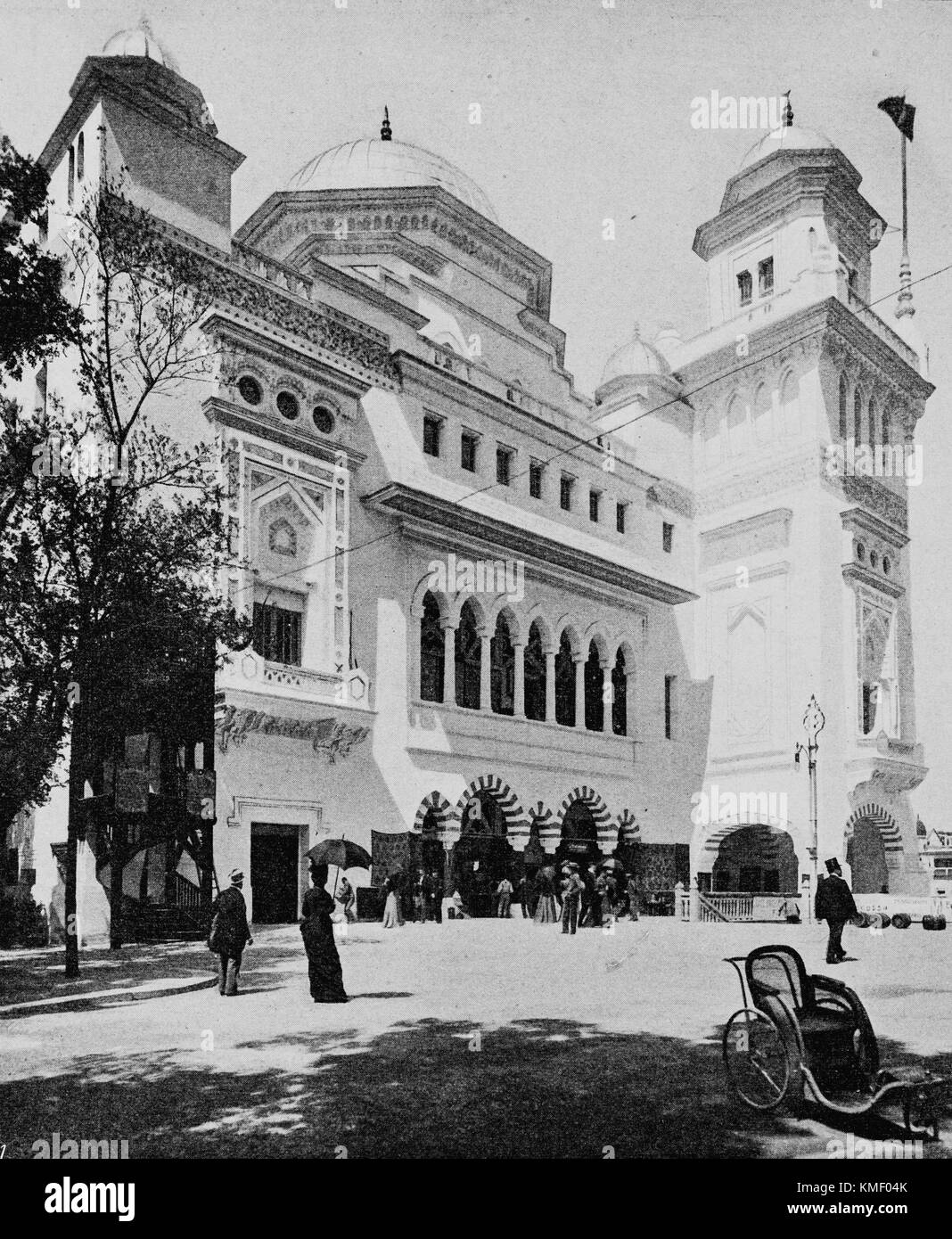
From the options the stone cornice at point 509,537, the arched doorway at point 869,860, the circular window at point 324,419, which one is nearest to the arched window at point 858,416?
the stone cornice at point 509,537

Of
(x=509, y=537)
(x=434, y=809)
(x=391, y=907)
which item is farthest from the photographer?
(x=509, y=537)

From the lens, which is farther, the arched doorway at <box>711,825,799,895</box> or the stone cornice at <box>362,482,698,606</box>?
the arched doorway at <box>711,825,799,895</box>

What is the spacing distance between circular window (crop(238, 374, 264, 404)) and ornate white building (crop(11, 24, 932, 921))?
36 mm

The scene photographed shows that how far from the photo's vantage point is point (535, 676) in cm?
2627

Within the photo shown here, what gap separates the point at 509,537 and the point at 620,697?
6.13 metres

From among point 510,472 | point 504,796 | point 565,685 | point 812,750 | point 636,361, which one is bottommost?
point 504,796

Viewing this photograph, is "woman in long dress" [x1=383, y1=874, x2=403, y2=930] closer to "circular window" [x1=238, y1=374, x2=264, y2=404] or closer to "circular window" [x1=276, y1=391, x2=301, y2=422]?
"circular window" [x1=276, y1=391, x2=301, y2=422]

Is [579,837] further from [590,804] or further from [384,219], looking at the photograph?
[384,219]

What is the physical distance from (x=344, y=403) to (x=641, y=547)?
1114 cm

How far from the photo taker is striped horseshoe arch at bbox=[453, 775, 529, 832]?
78.8 feet

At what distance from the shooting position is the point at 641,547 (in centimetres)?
3009

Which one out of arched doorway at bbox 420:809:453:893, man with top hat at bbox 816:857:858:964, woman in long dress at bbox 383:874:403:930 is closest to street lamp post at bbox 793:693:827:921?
arched doorway at bbox 420:809:453:893

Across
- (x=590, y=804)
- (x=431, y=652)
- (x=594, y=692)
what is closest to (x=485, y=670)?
(x=431, y=652)

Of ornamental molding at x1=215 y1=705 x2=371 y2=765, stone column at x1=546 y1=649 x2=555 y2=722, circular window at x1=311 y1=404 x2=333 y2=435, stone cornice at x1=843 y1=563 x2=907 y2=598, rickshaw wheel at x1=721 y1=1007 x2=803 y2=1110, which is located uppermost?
circular window at x1=311 y1=404 x2=333 y2=435
